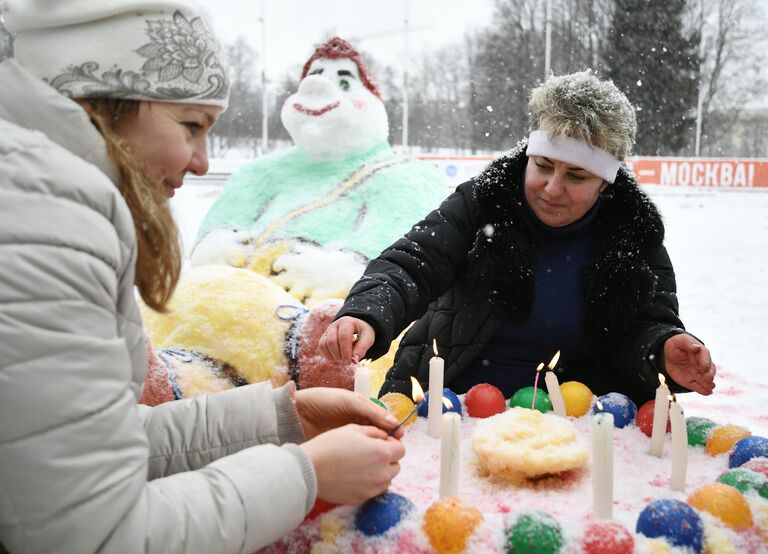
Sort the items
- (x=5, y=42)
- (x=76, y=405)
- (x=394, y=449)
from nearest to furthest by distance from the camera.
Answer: (x=76, y=405) < (x=394, y=449) < (x=5, y=42)

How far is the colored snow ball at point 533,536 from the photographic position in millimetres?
1016

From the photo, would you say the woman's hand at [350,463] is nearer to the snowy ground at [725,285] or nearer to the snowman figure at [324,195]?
the snowy ground at [725,285]

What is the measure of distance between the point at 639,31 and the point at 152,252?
21.2m

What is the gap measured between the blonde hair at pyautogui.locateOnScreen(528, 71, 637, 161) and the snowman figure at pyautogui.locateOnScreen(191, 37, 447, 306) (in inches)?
47.1

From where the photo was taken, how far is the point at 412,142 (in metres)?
24.2

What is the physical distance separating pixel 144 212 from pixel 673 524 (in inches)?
34.8

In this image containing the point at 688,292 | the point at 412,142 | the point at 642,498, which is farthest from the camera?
the point at 412,142

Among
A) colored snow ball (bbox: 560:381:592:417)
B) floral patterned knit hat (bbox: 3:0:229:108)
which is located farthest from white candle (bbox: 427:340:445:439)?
floral patterned knit hat (bbox: 3:0:229:108)

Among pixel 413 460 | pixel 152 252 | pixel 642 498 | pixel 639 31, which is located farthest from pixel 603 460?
pixel 639 31

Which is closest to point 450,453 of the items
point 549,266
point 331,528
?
point 331,528

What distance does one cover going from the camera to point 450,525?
1.05 meters

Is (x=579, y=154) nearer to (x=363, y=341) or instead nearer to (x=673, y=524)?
(x=363, y=341)

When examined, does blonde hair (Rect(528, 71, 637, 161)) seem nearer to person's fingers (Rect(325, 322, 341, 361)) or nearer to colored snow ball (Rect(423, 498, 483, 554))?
person's fingers (Rect(325, 322, 341, 361))

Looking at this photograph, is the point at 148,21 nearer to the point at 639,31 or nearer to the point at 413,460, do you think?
the point at 413,460
